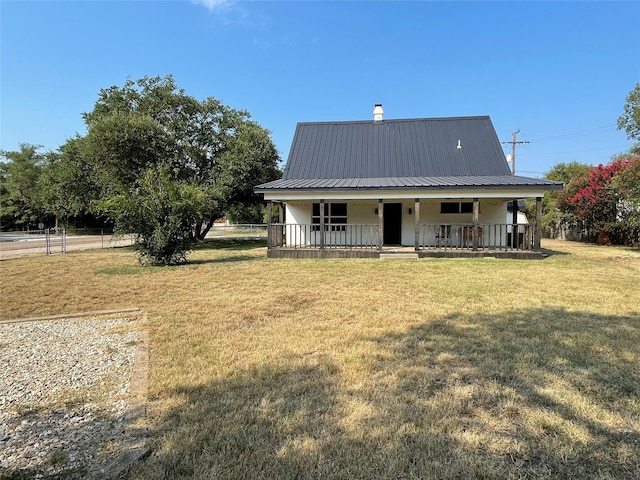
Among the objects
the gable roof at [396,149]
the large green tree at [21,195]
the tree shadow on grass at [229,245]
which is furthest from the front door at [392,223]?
the large green tree at [21,195]

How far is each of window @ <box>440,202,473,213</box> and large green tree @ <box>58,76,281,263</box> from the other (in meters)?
9.44

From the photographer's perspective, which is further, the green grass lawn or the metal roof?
the metal roof

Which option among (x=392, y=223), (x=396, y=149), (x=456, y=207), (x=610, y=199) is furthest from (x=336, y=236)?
(x=610, y=199)

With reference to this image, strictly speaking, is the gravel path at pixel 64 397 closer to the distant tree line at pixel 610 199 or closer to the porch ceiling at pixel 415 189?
the porch ceiling at pixel 415 189

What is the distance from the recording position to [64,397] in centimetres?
302

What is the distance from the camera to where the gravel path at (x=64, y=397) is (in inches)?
→ 87.7

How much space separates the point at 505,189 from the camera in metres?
12.7

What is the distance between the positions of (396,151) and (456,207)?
3890 mm

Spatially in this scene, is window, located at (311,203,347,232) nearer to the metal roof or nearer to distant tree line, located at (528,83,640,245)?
the metal roof

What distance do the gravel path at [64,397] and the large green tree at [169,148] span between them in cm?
1160

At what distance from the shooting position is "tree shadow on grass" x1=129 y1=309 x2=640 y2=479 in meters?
2.13

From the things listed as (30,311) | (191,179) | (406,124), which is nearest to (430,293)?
(30,311)

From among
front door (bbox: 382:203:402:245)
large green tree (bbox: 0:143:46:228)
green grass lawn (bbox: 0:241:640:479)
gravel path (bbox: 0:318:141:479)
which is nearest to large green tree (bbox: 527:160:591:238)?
front door (bbox: 382:203:402:245)

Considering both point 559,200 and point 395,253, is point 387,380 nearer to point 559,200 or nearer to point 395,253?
point 395,253
